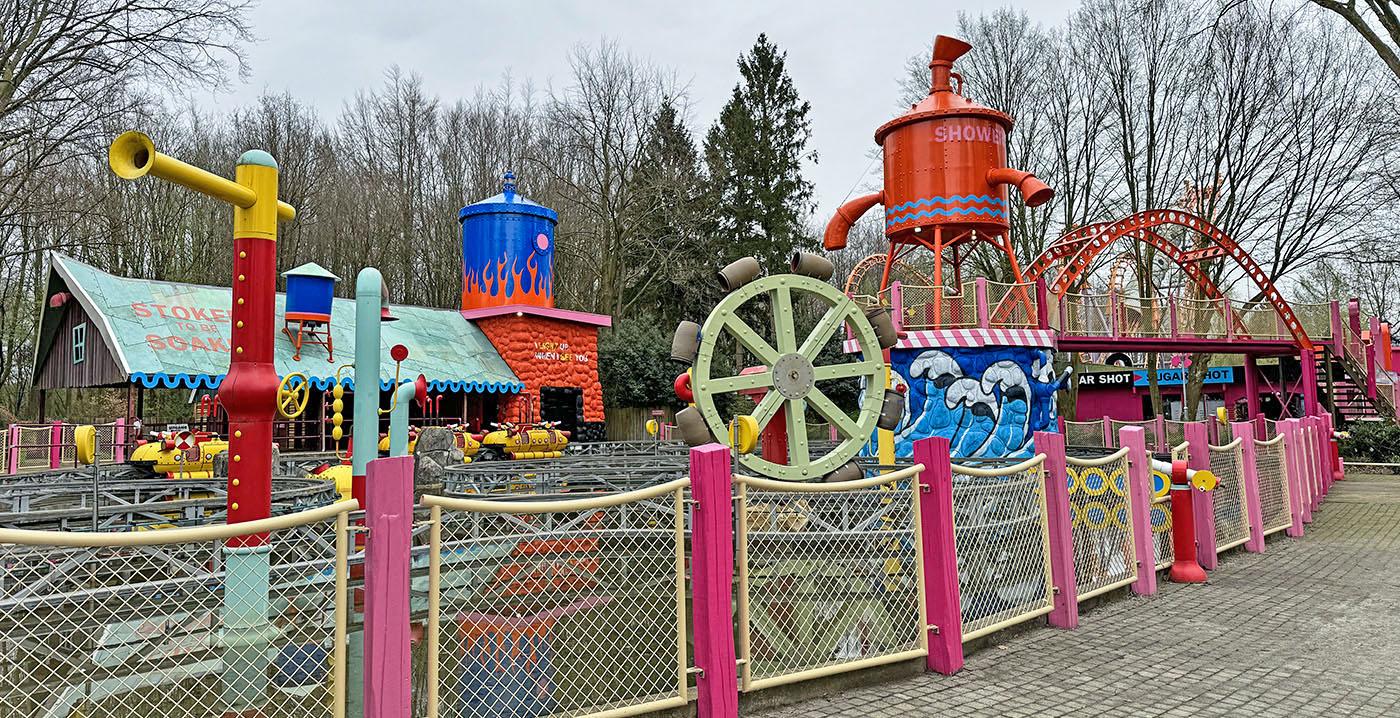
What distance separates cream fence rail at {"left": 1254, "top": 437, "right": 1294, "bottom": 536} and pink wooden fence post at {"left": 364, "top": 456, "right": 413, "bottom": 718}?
10094 mm

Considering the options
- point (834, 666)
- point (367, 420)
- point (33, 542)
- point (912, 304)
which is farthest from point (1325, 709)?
point (912, 304)

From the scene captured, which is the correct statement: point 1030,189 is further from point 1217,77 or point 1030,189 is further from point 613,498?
point 1217,77

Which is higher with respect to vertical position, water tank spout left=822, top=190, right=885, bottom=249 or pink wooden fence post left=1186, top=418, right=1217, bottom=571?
water tank spout left=822, top=190, right=885, bottom=249

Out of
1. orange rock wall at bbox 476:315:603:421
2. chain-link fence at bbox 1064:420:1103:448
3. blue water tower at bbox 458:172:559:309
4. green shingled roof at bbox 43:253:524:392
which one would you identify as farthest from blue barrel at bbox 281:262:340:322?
chain-link fence at bbox 1064:420:1103:448

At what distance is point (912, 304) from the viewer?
1675 cm

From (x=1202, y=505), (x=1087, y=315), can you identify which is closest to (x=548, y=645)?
(x=1202, y=505)

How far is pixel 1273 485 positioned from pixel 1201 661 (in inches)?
249

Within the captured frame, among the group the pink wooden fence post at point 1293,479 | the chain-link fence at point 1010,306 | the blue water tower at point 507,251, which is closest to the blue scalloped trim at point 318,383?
the blue water tower at point 507,251

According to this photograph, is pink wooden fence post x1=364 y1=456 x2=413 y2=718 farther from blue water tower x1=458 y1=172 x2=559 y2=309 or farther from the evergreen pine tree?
the evergreen pine tree

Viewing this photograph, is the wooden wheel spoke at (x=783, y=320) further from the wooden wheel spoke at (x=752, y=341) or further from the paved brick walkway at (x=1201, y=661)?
the paved brick walkway at (x=1201, y=661)

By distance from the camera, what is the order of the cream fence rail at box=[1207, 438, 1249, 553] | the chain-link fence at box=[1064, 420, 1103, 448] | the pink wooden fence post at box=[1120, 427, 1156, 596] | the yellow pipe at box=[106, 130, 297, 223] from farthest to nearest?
the chain-link fence at box=[1064, 420, 1103, 448], the cream fence rail at box=[1207, 438, 1249, 553], the pink wooden fence post at box=[1120, 427, 1156, 596], the yellow pipe at box=[106, 130, 297, 223]

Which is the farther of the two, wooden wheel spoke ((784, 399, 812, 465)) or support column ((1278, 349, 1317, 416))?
support column ((1278, 349, 1317, 416))

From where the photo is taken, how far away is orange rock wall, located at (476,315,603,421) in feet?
76.9

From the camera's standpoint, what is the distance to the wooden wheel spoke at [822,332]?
10102mm
